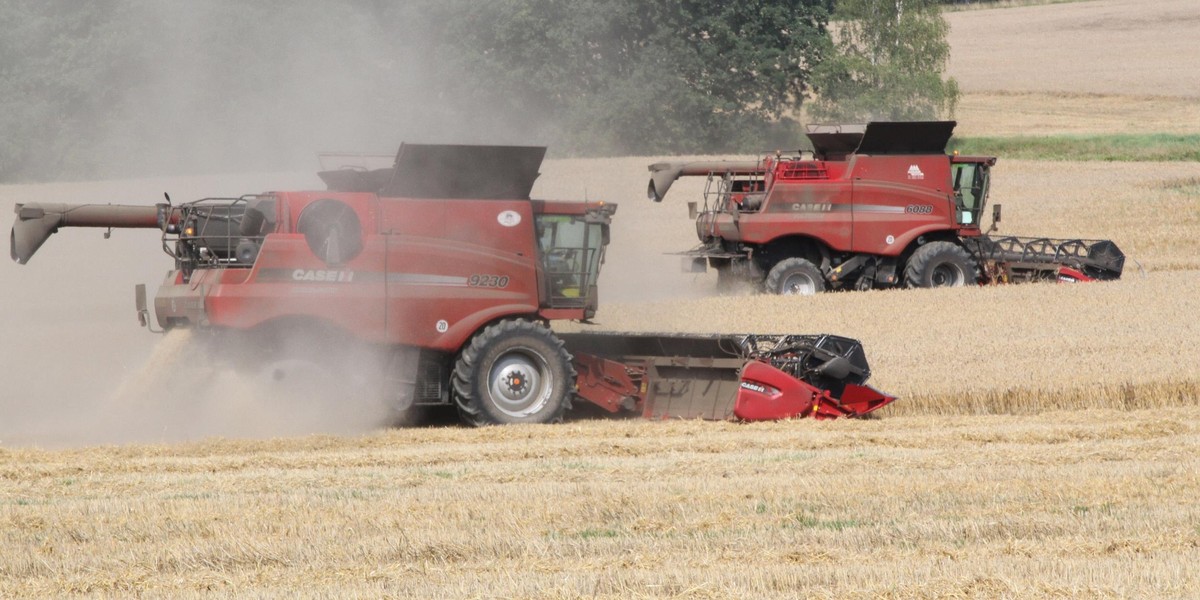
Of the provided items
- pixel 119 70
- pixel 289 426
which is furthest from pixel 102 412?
pixel 119 70

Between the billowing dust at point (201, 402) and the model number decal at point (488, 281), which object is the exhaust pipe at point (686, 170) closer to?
the model number decal at point (488, 281)

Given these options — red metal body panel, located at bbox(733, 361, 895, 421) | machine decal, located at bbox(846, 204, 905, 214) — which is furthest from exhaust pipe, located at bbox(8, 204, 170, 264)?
machine decal, located at bbox(846, 204, 905, 214)

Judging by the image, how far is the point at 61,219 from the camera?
1113cm

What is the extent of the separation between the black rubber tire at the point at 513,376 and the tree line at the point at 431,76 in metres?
9.10

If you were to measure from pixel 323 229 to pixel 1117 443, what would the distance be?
6.02 meters

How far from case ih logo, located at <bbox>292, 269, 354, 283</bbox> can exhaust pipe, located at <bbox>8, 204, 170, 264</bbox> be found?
1259 mm

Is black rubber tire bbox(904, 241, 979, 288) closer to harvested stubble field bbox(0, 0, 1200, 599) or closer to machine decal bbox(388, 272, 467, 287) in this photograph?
harvested stubble field bbox(0, 0, 1200, 599)

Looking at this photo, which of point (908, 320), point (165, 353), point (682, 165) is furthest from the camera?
point (682, 165)

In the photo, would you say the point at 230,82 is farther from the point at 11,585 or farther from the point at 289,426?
the point at 11,585

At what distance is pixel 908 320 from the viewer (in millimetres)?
16375

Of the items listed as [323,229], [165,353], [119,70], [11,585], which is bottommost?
[11,585]

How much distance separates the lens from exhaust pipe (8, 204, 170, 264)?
11.0 meters

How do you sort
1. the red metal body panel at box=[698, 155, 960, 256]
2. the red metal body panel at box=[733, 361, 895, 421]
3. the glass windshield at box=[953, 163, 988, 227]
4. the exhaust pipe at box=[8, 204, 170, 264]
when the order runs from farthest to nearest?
the glass windshield at box=[953, 163, 988, 227], the red metal body panel at box=[698, 155, 960, 256], the red metal body panel at box=[733, 361, 895, 421], the exhaust pipe at box=[8, 204, 170, 264]

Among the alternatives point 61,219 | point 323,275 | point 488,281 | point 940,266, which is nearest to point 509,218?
point 488,281
